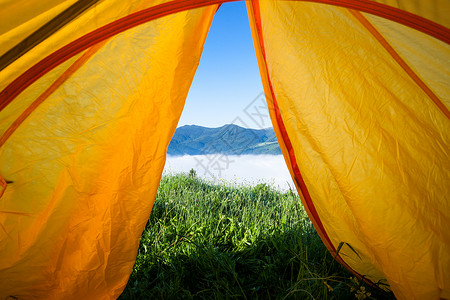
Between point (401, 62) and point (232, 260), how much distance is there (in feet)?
4.90

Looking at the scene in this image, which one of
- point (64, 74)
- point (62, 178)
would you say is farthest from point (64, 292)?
point (64, 74)

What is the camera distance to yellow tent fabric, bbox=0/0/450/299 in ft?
3.70

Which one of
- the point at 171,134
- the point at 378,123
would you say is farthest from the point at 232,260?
the point at 378,123

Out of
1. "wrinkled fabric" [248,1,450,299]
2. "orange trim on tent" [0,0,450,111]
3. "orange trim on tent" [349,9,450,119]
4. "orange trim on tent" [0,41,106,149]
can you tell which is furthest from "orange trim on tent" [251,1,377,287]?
"orange trim on tent" [0,41,106,149]

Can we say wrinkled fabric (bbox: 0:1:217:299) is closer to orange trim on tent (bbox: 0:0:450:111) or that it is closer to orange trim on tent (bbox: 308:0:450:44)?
orange trim on tent (bbox: 0:0:450:111)

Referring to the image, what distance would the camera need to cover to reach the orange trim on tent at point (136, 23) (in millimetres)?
832

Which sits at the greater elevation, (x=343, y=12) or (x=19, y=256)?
(x=343, y=12)

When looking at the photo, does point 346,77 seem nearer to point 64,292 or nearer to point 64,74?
point 64,74

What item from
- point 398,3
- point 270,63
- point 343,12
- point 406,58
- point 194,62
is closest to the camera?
point 398,3

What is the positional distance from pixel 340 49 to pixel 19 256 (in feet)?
5.84

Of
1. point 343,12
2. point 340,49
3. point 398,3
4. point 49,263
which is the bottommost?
point 49,263

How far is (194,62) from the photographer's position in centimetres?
132

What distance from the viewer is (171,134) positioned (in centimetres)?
132

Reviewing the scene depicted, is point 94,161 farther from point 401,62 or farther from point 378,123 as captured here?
point 401,62
